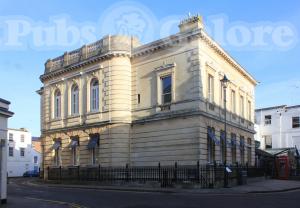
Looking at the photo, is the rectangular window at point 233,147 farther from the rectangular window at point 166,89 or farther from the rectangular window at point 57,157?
the rectangular window at point 57,157

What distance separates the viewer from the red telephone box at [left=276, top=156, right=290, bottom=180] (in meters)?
43.1

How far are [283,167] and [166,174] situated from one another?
59.9ft

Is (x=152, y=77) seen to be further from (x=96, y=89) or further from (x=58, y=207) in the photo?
(x=58, y=207)

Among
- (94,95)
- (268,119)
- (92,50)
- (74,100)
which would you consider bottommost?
(268,119)

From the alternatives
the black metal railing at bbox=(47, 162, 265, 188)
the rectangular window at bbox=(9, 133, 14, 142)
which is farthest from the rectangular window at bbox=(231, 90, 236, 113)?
the rectangular window at bbox=(9, 133, 14, 142)

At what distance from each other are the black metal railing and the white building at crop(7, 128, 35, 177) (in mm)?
40190

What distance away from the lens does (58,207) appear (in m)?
16.6

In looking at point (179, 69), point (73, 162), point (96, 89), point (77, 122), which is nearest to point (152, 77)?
point (179, 69)

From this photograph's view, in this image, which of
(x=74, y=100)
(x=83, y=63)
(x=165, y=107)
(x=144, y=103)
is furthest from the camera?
(x=74, y=100)

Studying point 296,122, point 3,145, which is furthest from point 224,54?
point 296,122

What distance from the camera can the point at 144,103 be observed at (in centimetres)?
3572

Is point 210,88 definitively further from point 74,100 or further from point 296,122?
point 296,122

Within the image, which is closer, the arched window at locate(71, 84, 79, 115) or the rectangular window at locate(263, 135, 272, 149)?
the arched window at locate(71, 84, 79, 115)

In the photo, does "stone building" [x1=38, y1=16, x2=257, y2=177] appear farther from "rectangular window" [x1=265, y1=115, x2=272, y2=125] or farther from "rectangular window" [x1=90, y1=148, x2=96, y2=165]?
"rectangular window" [x1=265, y1=115, x2=272, y2=125]
